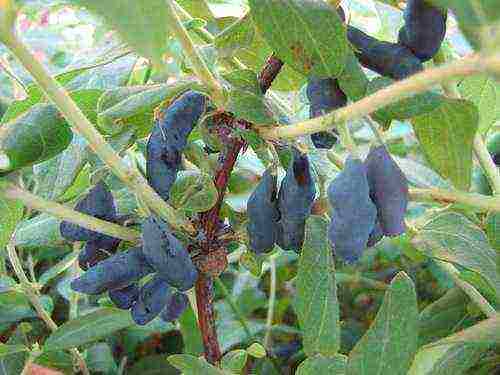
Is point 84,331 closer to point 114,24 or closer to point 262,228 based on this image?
point 262,228

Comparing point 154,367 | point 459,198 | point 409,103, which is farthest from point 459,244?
point 154,367

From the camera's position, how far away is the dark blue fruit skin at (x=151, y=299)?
24.7 inches

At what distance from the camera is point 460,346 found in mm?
632

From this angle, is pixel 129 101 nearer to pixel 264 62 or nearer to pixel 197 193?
pixel 197 193

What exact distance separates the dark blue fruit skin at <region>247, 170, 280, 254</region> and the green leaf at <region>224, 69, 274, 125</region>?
0.16ft

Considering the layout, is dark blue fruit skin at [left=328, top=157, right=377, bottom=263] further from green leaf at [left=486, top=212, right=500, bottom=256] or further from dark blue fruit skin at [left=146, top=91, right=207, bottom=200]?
green leaf at [left=486, top=212, right=500, bottom=256]

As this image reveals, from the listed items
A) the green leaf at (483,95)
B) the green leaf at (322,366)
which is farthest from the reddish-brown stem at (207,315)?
the green leaf at (483,95)

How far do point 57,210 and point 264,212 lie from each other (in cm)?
14

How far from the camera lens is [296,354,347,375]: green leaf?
22.2 inches

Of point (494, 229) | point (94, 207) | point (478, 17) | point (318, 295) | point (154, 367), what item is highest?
point (478, 17)

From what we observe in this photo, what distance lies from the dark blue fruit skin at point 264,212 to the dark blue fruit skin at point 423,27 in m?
0.14

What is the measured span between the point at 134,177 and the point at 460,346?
28 centimetres

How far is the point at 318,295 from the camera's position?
0.60m

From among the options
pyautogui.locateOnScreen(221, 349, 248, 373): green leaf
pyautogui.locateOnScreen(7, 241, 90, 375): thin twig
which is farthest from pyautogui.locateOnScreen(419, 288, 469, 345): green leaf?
pyautogui.locateOnScreen(7, 241, 90, 375): thin twig
